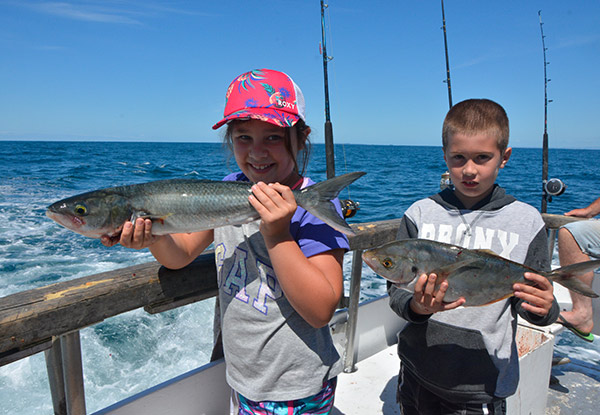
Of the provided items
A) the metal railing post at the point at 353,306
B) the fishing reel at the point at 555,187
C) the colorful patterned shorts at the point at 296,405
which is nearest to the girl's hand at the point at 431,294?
the colorful patterned shorts at the point at 296,405

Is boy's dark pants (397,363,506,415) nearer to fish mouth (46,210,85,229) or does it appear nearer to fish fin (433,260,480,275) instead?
fish fin (433,260,480,275)

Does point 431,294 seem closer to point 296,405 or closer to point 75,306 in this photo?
point 296,405

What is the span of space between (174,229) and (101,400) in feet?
12.0

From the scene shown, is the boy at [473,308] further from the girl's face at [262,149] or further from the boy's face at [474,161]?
the girl's face at [262,149]

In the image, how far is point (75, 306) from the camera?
149cm

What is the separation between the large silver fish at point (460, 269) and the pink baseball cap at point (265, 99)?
0.69 m

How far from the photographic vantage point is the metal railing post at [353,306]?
2930 mm

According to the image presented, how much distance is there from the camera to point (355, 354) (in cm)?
324

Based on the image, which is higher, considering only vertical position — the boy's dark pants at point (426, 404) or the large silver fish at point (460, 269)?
the large silver fish at point (460, 269)

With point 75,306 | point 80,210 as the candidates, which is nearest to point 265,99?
point 80,210

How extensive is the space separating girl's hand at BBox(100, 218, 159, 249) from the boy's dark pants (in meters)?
1.36

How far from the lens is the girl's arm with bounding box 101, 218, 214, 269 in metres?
1.55

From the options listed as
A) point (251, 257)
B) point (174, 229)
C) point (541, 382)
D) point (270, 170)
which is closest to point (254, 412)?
point (251, 257)

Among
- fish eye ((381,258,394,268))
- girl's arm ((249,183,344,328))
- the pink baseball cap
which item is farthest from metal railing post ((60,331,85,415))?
fish eye ((381,258,394,268))
